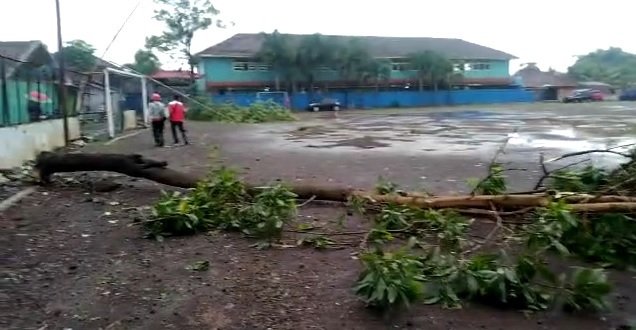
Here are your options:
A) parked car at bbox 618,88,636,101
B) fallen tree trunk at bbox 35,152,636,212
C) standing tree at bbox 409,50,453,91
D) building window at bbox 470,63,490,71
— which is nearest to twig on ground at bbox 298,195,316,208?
fallen tree trunk at bbox 35,152,636,212

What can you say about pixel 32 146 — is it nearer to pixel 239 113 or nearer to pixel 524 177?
pixel 524 177

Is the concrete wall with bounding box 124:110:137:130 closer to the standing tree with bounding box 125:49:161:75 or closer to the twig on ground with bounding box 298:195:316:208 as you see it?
the twig on ground with bounding box 298:195:316:208

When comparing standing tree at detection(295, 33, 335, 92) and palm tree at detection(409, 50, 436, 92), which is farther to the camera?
palm tree at detection(409, 50, 436, 92)

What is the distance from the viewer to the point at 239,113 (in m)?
29.7

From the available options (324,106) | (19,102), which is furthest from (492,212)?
(324,106)

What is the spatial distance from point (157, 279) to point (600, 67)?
79.4 meters

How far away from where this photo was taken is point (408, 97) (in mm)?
47625

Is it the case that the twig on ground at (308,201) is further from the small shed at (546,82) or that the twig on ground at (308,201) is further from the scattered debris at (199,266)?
the small shed at (546,82)

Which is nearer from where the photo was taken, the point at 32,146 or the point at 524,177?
the point at 524,177

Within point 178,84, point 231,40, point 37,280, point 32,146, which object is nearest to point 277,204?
point 37,280

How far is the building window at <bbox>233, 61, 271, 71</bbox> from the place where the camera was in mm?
43969

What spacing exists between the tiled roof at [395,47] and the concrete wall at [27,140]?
102ft

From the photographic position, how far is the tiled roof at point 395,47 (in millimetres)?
44000

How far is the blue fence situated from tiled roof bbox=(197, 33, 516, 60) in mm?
3384
